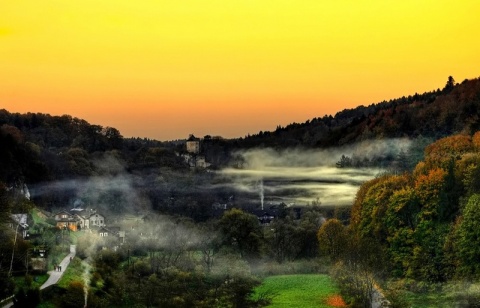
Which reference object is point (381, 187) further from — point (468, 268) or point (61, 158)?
point (61, 158)

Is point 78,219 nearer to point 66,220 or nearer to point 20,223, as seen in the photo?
point 66,220

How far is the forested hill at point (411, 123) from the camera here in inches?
3236

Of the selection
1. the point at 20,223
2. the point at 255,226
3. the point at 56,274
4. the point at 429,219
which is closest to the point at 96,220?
the point at 255,226

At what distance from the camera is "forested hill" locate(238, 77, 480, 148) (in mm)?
82188

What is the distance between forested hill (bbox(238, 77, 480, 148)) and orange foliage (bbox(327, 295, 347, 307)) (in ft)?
87.3

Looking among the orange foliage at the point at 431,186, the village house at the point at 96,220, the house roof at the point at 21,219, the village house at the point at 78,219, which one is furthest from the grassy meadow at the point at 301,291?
the village house at the point at 96,220

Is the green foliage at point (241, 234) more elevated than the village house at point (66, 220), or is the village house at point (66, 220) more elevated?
the village house at point (66, 220)

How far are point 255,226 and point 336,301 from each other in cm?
1393

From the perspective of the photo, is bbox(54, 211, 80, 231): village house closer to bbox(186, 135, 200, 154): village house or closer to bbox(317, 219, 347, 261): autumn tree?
bbox(317, 219, 347, 261): autumn tree

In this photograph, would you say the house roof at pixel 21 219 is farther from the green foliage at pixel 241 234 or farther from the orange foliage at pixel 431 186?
the orange foliage at pixel 431 186

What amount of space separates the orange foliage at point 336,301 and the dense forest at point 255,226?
71cm

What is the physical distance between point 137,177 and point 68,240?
43.8m

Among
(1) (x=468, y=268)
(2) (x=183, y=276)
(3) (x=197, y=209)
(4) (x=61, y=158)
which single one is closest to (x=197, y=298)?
(2) (x=183, y=276)

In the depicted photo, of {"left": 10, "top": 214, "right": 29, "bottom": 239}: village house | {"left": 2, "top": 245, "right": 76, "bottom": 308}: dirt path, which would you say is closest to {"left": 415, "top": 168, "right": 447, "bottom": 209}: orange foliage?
{"left": 2, "top": 245, "right": 76, "bottom": 308}: dirt path
